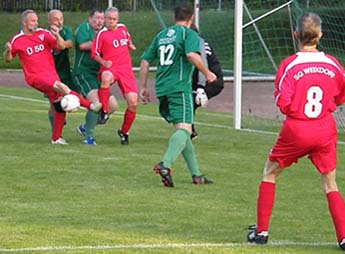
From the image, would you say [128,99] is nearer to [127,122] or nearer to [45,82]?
[127,122]

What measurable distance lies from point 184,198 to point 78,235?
2056 millimetres

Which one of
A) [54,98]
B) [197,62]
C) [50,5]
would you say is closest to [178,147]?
[197,62]

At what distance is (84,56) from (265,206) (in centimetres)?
755

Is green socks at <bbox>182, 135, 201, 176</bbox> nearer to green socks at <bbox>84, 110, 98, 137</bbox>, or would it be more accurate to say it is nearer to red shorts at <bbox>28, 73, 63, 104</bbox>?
red shorts at <bbox>28, 73, 63, 104</bbox>

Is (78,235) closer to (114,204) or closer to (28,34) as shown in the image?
Answer: (114,204)

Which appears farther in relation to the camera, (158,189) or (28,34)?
(28,34)

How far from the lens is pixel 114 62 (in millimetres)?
14641

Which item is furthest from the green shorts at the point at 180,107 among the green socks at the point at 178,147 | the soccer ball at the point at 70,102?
the soccer ball at the point at 70,102

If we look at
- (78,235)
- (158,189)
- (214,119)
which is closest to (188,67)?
(158,189)

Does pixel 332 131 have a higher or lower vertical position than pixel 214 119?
higher

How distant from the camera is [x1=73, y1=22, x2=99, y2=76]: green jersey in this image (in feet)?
48.8

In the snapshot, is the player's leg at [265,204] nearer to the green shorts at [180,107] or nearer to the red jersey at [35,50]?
the green shorts at [180,107]

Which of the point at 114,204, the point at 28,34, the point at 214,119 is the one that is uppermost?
the point at 28,34

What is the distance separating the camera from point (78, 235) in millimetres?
8258
